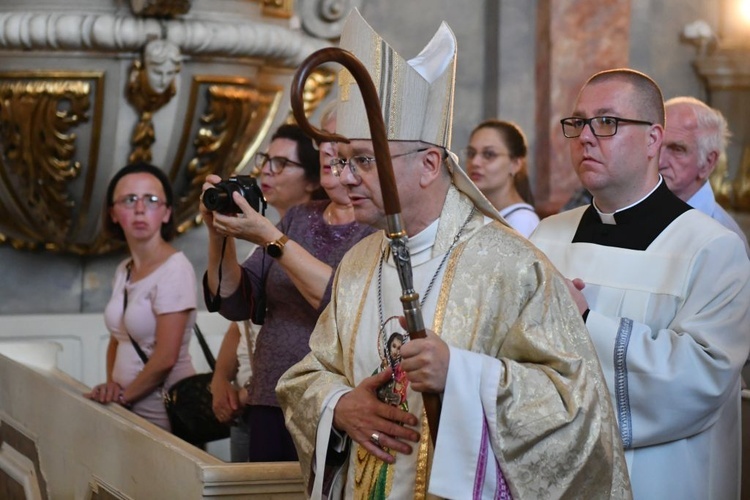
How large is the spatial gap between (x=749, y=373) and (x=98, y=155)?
9.94 feet

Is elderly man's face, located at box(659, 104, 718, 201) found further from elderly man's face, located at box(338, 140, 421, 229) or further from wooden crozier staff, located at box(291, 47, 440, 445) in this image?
wooden crozier staff, located at box(291, 47, 440, 445)

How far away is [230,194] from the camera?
3.44m

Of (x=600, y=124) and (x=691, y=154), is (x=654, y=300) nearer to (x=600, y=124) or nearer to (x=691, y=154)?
(x=600, y=124)

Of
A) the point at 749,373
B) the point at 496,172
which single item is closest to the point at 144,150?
the point at 496,172

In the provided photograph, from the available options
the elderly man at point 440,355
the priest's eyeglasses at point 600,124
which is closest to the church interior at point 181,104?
the elderly man at point 440,355

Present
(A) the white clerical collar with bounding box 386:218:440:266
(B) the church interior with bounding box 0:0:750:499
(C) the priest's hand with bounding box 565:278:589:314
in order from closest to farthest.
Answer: (A) the white clerical collar with bounding box 386:218:440:266, (C) the priest's hand with bounding box 565:278:589:314, (B) the church interior with bounding box 0:0:750:499

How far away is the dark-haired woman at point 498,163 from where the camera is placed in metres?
5.21

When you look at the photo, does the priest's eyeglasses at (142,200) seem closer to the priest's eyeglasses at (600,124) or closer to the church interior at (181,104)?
the church interior at (181,104)

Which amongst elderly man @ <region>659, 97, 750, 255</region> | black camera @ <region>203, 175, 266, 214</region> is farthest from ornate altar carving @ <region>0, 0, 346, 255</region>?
black camera @ <region>203, 175, 266, 214</region>

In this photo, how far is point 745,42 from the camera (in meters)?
7.46

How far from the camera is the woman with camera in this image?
3494 millimetres

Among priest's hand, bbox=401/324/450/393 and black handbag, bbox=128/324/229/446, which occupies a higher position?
priest's hand, bbox=401/324/450/393

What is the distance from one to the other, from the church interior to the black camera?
116 centimetres

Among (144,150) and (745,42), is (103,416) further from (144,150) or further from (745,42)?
(745,42)
